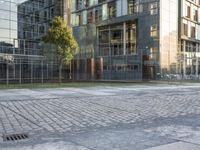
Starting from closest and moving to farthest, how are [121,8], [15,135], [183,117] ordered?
[15,135], [183,117], [121,8]

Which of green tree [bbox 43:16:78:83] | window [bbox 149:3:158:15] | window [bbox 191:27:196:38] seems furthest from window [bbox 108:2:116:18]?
green tree [bbox 43:16:78:83]

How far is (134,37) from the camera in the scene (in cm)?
4728

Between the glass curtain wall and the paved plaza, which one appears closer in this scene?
the paved plaza

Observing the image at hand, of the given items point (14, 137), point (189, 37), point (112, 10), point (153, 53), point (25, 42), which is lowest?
point (14, 137)

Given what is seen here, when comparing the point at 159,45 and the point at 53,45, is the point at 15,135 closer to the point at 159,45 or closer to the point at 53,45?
the point at 53,45

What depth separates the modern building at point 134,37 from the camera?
41406 millimetres

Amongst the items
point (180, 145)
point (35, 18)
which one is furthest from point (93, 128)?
point (35, 18)

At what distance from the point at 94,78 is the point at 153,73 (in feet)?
24.7

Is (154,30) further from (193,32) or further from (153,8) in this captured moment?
(193,32)

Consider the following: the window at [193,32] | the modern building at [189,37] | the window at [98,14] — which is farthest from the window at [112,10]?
the window at [193,32]

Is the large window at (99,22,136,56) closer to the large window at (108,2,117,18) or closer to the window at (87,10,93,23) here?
the large window at (108,2,117,18)

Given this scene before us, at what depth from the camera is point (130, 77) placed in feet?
131

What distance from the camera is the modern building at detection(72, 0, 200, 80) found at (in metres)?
41.4

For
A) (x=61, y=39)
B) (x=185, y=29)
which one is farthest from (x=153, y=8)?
(x=61, y=39)
